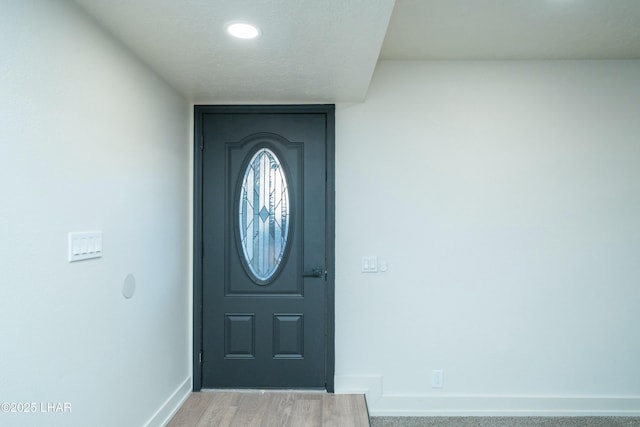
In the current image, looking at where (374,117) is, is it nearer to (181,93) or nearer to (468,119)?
(468,119)

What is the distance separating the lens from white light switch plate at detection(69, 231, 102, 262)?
174 cm

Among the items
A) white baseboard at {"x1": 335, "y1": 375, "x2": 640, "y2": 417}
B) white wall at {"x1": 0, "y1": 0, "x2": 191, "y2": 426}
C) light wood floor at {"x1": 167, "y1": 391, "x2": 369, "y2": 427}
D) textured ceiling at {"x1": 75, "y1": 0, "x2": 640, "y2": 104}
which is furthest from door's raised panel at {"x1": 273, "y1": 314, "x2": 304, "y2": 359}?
textured ceiling at {"x1": 75, "y1": 0, "x2": 640, "y2": 104}

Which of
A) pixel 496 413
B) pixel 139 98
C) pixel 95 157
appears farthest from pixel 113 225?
pixel 496 413

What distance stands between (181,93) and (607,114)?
3.25 metres

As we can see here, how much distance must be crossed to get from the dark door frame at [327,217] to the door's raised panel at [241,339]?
0.78 ft

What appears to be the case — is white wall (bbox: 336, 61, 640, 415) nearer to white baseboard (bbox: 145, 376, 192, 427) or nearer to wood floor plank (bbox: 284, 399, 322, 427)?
wood floor plank (bbox: 284, 399, 322, 427)

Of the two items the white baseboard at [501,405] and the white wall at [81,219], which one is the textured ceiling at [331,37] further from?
the white baseboard at [501,405]

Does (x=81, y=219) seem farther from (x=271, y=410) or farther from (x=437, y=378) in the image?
(x=437, y=378)

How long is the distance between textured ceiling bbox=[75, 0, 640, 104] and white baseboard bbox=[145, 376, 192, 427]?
2136 millimetres

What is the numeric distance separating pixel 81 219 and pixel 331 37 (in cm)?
146

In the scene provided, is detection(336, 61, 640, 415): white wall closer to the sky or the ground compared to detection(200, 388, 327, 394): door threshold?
closer to the sky

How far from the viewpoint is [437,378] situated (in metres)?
3.13

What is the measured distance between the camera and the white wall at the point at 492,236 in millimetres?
3133

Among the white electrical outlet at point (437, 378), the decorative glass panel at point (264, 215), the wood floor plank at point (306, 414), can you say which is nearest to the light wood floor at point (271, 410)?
the wood floor plank at point (306, 414)
